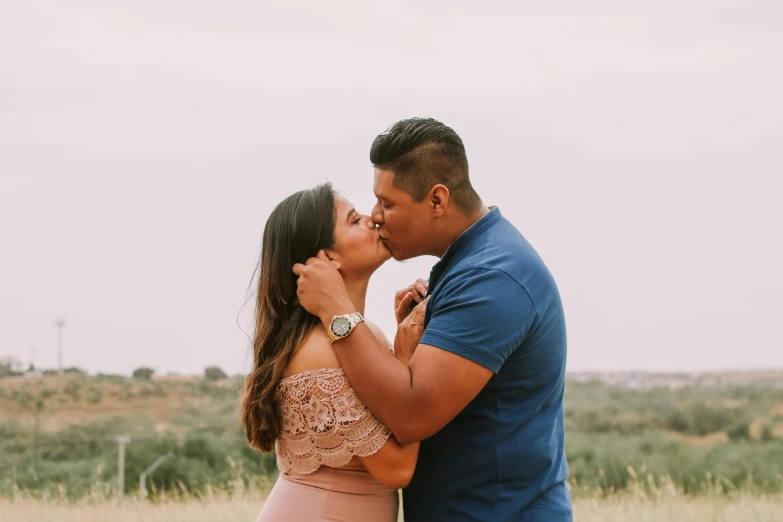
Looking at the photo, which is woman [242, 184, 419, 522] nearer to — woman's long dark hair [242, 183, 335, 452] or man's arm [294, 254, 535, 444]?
woman's long dark hair [242, 183, 335, 452]

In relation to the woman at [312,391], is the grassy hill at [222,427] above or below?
below

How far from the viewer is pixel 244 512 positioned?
7.31 metres

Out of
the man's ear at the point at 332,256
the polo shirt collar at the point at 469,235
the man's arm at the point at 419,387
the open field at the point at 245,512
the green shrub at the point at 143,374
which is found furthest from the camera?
the green shrub at the point at 143,374

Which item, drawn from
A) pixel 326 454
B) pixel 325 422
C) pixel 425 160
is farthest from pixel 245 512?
pixel 425 160

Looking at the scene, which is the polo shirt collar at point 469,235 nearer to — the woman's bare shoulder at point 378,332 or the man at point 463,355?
the man at point 463,355

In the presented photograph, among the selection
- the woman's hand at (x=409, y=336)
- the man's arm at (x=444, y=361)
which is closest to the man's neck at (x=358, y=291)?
the woman's hand at (x=409, y=336)

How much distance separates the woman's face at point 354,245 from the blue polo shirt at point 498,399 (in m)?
0.38

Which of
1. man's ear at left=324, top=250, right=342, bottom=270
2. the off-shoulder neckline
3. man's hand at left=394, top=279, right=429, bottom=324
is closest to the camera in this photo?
the off-shoulder neckline

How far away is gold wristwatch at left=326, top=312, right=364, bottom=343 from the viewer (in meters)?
3.46

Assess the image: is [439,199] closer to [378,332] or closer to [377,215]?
[377,215]

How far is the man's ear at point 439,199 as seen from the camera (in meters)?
3.76

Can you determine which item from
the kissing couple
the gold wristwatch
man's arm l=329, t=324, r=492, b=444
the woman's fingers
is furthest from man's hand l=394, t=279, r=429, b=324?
man's arm l=329, t=324, r=492, b=444

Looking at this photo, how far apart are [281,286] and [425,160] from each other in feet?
2.49

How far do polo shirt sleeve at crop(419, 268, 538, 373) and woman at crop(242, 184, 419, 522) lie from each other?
47cm
